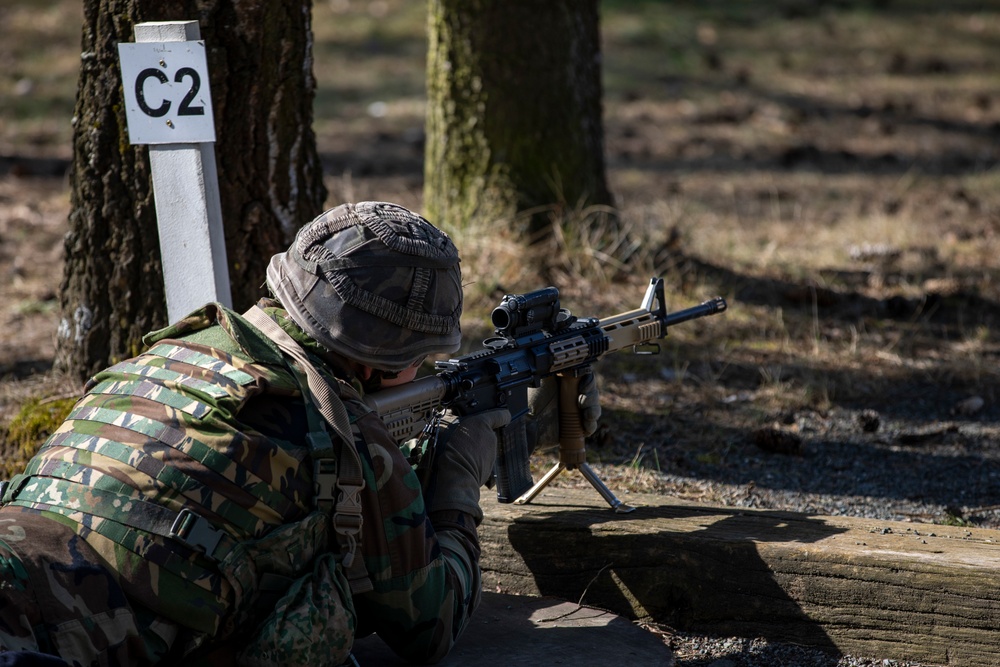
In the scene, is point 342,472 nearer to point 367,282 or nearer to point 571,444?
point 367,282

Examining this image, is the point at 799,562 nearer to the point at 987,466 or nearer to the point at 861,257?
the point at 987,466

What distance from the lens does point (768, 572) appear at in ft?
9.53

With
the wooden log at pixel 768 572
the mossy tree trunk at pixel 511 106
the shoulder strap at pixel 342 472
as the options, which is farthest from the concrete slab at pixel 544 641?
the mossy tree trunk at pixel 511 106

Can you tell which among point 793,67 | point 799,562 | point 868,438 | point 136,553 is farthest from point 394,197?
point 793,67

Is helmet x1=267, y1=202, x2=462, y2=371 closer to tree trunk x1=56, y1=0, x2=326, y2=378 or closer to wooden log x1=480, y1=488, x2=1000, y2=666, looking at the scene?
wooden log x1=480, y1=488, x2=1000, y2=666

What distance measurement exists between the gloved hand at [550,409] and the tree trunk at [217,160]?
124 cm

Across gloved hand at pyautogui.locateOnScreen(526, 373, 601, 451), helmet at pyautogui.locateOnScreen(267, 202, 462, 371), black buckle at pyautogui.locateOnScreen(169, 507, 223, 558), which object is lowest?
gloved hand at pyautogui.locateOnScreen(526, 373, 601, 451)

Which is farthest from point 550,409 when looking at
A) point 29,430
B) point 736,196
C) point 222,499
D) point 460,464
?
point 736,196

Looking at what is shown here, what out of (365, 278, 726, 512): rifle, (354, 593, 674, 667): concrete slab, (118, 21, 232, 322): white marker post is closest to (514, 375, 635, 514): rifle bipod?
(365, 278, 726, 512): rifle

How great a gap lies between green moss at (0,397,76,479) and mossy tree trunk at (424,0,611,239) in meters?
2.58

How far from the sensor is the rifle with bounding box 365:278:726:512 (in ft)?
8.86

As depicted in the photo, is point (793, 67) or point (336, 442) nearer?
point (336, 442)

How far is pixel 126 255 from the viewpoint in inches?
150

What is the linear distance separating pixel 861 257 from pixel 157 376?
5.35 m
